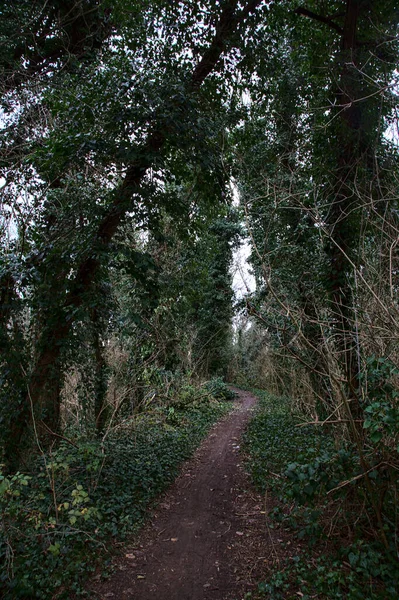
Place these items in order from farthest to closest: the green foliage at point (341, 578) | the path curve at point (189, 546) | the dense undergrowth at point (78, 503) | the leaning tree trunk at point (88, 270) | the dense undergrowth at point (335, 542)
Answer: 1. the leaning tree trunk at point (88, 270)
2. the path curve at point (189, 546)
3. the dense undergrowth at point (78, 503)
4. the dense undergrowth at point (335, 542)
5. the green foliage at point (341, 578)

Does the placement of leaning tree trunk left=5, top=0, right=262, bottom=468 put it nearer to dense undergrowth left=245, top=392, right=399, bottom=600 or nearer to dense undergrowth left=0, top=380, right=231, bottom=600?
dense undergrowth left=0, top=380, right=231, bottom=600

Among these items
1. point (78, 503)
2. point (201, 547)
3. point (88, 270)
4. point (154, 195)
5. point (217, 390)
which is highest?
point (154, 195)

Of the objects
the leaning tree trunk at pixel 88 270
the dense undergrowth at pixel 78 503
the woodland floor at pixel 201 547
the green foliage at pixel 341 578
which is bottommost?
the woodland floor at pixel 201 547

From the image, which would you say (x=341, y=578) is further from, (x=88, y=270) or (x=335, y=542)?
(x=88, y=270)

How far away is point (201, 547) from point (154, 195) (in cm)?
488

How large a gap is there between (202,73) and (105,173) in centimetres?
227

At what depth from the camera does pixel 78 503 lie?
4.52 meters

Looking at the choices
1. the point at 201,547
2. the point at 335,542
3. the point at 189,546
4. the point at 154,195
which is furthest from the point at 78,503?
the point at 154,195

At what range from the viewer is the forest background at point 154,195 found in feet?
12.9

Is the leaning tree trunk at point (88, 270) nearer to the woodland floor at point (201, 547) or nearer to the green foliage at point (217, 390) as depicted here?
the woodland floor at point (201, 547)

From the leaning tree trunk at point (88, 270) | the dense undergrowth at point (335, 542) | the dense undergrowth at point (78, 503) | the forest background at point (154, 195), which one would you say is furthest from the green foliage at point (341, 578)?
the leaning tree trunk at point (88, 270)

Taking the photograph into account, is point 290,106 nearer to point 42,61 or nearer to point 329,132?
point 329,132

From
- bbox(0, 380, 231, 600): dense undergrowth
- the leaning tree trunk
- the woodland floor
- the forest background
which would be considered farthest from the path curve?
the leaning tree trunk

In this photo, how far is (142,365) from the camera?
7797 millimetres
